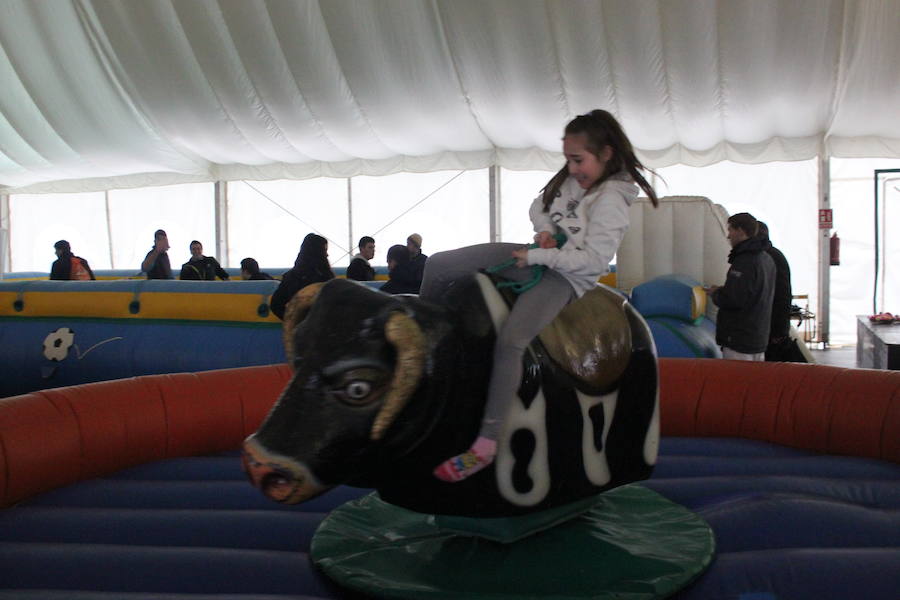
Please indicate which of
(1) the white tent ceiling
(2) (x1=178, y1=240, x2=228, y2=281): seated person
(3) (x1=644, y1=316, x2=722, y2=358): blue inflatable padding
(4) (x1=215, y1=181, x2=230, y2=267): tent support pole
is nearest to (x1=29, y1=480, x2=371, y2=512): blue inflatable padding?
(3) (x1=644, y1=316, x2=722, y2=358): blue inflatable padding

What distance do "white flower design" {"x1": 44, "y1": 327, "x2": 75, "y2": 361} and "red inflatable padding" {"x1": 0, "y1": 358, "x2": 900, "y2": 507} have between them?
2171 mm

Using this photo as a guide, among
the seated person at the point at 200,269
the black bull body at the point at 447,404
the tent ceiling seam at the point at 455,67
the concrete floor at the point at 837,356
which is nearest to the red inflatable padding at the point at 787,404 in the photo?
the black bull body at the point at 447,404

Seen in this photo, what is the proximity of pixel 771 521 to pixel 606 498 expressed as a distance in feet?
1.04

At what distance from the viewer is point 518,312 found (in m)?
1.19

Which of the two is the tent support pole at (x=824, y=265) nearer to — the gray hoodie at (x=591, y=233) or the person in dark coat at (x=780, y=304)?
the person in dark coat at (x=780, y=304)

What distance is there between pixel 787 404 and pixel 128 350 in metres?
3.22

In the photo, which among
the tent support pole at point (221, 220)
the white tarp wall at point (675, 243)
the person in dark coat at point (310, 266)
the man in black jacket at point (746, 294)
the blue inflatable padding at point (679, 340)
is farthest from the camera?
the tent support pole at point (221, 220)

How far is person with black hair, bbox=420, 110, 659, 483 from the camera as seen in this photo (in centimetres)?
114

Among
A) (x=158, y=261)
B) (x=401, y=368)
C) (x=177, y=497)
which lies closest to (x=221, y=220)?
(x=158, y=261)

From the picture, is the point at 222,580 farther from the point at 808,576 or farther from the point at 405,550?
the point at 808,576

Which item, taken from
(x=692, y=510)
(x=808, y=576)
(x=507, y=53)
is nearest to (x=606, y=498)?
(x=692, y=510)

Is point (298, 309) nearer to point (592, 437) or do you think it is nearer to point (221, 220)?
point (592, 437)

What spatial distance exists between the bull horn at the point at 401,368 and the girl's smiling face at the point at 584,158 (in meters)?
0.50

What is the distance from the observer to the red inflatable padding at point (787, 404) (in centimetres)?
182
